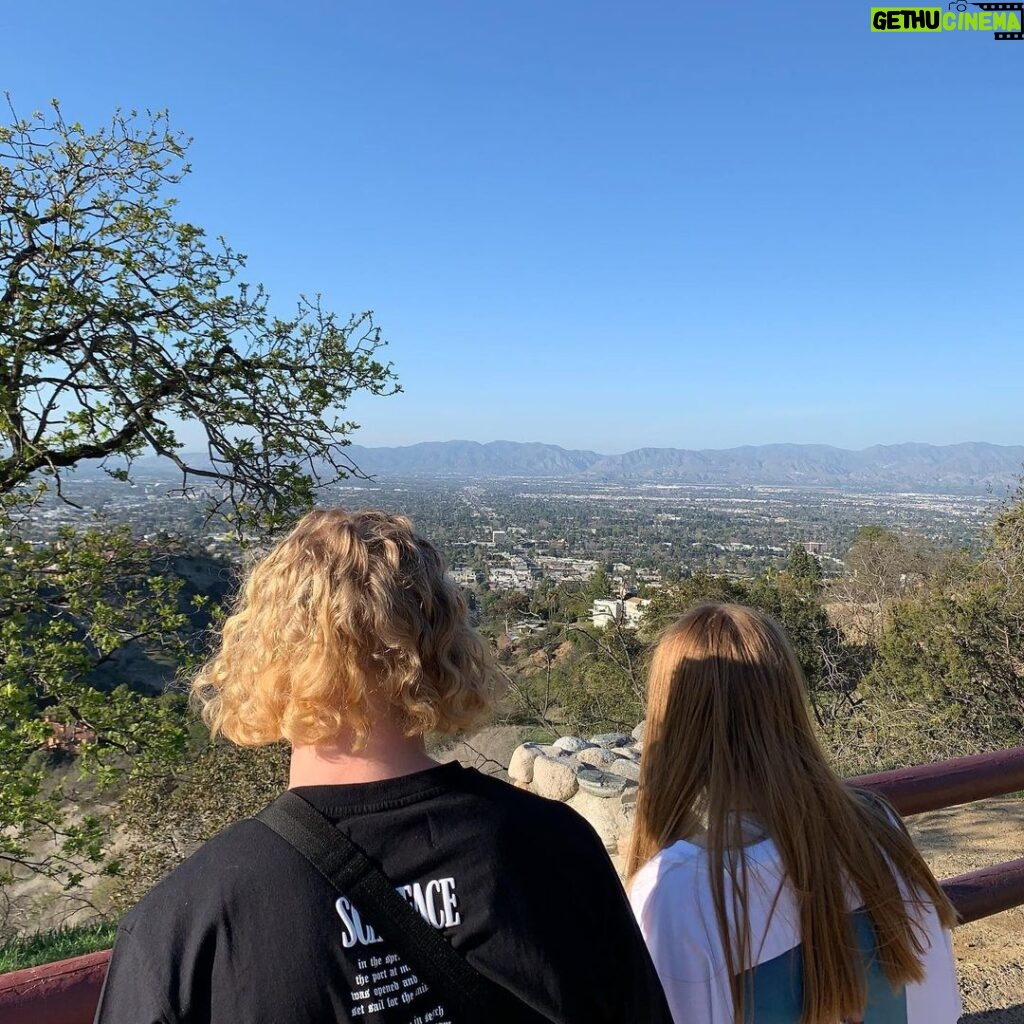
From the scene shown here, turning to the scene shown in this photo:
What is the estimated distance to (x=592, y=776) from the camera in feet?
22.1

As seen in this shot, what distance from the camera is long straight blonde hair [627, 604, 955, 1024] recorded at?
1285mm

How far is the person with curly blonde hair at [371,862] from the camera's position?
2.96ft

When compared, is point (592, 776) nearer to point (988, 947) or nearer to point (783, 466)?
point (988, 947)

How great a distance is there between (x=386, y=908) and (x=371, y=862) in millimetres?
55

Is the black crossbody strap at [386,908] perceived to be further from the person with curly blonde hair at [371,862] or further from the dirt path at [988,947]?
the dirt path at [988,947]

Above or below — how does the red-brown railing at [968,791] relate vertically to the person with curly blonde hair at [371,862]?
below

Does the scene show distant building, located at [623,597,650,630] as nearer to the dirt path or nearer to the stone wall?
the stone wall


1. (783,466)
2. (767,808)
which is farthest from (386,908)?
(783,466)

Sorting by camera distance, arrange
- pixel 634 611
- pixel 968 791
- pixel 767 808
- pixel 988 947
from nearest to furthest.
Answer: pixel 767 808 → pixel 968 791 → pixel 988 947 → pixel 634 611

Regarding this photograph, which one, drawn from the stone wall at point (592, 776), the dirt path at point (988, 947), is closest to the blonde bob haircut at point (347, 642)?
the dirt path at point (988, 947)

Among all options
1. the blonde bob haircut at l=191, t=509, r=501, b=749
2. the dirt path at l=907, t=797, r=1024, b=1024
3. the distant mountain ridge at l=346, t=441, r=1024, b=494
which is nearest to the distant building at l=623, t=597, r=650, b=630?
the dirt path at l=907, t=797, r=1024, b=1024

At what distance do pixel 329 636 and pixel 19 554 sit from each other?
5.10 meters

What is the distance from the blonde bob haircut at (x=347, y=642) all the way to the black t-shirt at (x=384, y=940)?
0.10 m

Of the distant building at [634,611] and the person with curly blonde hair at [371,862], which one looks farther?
the distant building at [634,611]
